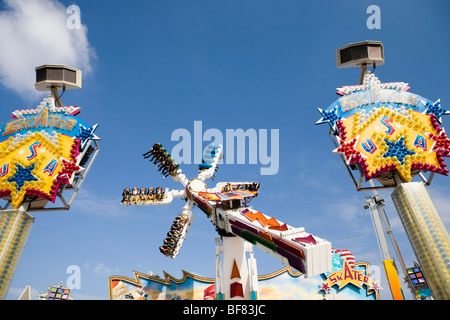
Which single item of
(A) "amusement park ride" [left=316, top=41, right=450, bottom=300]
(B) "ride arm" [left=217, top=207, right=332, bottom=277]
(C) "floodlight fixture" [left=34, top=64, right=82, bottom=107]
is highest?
(C) "floodlight fixture" [left=34, top=64, right=82, bottom=107]

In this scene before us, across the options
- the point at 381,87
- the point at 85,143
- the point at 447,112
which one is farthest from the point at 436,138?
the point at 85,143

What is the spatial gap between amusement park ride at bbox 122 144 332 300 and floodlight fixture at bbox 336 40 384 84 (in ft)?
34.3

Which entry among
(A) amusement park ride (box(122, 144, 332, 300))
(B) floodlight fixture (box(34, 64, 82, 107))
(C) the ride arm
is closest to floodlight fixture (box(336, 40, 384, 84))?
(A) amusement park ride (box(122, 144, 332, 300))

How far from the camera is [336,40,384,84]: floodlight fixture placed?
81.2 feet

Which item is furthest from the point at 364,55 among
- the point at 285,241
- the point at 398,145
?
the point at 285,241

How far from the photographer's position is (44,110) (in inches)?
998

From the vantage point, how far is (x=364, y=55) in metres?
24.8

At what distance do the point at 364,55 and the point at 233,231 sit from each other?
14539 millimetres

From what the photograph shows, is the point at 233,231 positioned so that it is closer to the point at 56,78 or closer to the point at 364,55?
the point at 364,55

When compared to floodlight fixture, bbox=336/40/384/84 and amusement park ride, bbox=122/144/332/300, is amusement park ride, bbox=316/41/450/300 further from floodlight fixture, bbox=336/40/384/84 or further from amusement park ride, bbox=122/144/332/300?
amusement park ride, bbox=122/144/332/300
